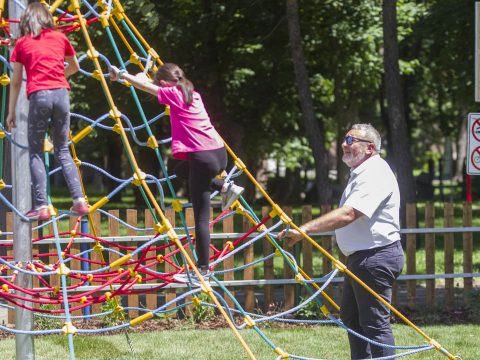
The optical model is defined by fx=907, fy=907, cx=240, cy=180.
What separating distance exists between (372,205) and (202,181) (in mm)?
1118

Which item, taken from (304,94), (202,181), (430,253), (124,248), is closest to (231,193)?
(202,181)

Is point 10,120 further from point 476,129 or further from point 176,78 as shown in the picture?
point 476,129

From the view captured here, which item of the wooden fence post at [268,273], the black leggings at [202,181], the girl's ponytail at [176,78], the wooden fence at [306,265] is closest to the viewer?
the girl's ponytail at [176,78]

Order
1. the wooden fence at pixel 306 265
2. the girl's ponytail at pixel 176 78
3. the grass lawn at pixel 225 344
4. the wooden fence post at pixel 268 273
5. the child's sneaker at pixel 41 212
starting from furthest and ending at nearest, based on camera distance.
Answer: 1. the wooden fence post at pixel 268 273
2. the wooden fence at pixel 306 265
3. the grass lawn at pixel 225 344
4. the girl's ponytail at pixel 176 78
5. the child's sneaker at pixel 41 212

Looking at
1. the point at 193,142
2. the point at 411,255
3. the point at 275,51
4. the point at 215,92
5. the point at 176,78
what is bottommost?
the point at 411,255

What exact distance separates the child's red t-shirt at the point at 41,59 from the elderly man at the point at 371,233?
5.50ft

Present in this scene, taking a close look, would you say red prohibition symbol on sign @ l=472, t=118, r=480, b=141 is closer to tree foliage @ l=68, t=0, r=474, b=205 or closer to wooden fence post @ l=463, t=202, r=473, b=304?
wooden fence post @ l=463, t=202, r=473, b=304

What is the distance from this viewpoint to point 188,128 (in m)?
5.77

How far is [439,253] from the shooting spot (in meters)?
14.9

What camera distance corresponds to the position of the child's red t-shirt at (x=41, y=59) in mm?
5141

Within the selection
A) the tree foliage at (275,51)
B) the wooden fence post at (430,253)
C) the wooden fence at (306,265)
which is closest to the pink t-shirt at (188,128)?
the wooden fence at (306,265)

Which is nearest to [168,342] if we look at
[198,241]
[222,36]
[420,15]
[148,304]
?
[148,304]

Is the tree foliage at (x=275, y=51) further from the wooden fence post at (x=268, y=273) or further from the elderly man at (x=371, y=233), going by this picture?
the elderly man at (x=371, y=233)

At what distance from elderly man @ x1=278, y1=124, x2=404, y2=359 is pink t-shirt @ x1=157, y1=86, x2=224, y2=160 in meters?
0.80
